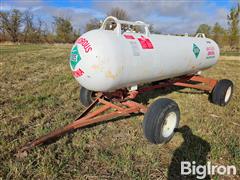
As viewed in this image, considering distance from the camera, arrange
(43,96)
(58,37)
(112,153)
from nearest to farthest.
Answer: (112,153) < (43,96) < (58,37)

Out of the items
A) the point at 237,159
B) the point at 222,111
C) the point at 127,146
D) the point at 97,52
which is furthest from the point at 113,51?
the point at 222,111

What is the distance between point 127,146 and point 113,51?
1367 millimetres

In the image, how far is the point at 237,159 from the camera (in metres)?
3.17

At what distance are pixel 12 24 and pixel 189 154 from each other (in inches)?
1986

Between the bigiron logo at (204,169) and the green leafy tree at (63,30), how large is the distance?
43.4 metres

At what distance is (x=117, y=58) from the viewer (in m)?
3.22

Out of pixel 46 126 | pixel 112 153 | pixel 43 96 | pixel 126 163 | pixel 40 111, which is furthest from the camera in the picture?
pixel 43 96

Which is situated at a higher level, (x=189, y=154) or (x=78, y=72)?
(x=78, y=72)

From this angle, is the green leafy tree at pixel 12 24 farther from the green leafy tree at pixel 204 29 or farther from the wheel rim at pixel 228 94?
the wheel rim at pixel 228 94

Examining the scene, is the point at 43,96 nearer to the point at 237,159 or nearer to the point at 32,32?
the point at 237,159

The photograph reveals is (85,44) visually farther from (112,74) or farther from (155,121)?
(155,121)

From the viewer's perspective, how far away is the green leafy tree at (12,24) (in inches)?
1810

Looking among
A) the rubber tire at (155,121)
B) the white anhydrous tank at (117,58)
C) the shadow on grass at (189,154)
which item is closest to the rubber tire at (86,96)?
the white anhydrous tank at (117,58)

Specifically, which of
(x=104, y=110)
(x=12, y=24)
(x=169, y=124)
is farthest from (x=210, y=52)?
(x=12, y=24)
